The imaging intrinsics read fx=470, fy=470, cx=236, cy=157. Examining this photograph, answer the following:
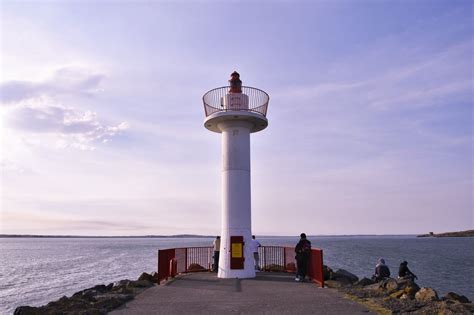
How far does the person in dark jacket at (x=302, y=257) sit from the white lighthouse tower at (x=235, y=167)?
170 centimetres

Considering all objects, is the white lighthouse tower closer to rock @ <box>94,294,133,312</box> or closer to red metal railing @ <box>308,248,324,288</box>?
red metal railing @ <box>308,248,324,288</box>

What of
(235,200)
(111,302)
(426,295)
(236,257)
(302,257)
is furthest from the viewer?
(235,200)

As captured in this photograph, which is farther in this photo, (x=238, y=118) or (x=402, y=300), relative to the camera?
(x=238, y=118)

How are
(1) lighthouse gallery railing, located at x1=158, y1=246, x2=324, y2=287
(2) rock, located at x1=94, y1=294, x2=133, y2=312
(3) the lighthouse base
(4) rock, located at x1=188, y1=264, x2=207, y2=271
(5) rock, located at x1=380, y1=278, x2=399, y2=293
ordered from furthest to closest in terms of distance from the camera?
(4) rock, located at x1=188, y1=264, x2=207, y2=271 → (3) the lighthouse base → (1) lighthouse gallery railing, located at x1=158, y1=246, x2=324, y2=287 → (5) rock, located at x1=380, y1=278, x2=399, y2=293 → (2) rock, located at x1=94, y1=294, x2=133, y2=312

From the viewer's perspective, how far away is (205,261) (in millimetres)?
20391

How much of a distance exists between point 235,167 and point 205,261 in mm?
6109

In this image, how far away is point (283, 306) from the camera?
10742 mm

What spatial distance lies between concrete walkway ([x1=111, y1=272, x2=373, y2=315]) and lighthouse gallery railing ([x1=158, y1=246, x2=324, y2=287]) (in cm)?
65

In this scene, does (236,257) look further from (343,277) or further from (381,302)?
(381,302)

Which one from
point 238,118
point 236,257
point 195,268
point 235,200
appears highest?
point 238,118

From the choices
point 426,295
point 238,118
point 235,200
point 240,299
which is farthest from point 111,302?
point 426,295

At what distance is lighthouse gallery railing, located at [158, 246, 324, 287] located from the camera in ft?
49.0

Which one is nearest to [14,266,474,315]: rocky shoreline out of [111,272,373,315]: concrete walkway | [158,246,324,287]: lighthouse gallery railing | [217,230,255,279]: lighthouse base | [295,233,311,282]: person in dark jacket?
[111,272,373,315]: concrete walkway

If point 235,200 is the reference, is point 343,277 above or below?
below
